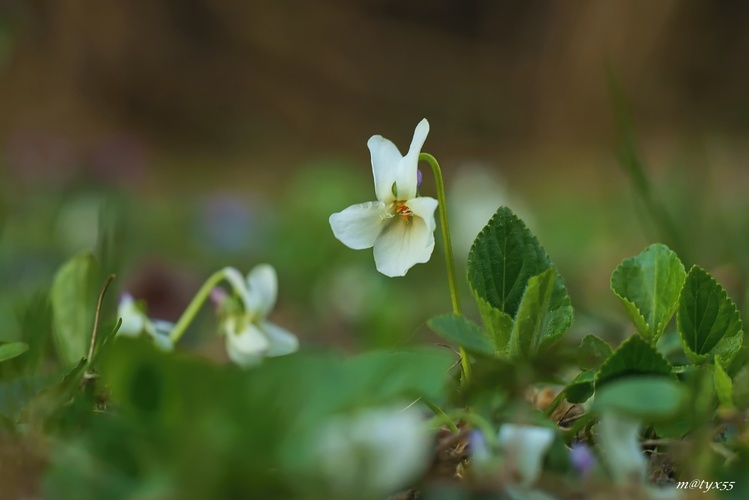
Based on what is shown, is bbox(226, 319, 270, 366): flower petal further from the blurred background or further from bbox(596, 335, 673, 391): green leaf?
the blurred background

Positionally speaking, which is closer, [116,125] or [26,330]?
[26,330]

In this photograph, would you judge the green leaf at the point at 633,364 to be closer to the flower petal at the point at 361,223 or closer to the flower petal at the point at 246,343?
the flower petal at the point at 361,223

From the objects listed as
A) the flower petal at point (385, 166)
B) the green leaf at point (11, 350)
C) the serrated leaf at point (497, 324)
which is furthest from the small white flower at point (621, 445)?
the green leaf at point (11, 350)

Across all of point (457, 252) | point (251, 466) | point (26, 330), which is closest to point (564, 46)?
point (457, 252)

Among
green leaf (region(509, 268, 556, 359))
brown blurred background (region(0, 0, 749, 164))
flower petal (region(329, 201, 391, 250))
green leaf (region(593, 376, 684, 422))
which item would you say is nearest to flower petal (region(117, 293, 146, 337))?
flower petal (region(329, 201, 391, 250))

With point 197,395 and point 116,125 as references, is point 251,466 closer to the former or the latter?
point 197,395

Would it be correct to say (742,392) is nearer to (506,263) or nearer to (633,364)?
(633,364)

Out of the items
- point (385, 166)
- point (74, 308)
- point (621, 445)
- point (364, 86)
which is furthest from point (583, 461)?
point (364, 86)
